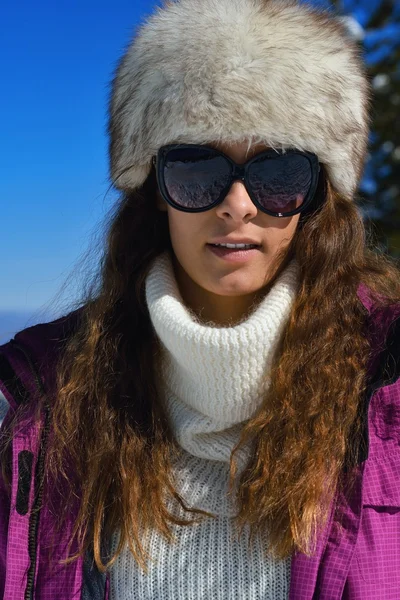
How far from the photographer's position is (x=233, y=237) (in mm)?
1485

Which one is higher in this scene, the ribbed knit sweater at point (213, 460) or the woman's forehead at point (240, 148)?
the woman's forehead at point (240, 148)

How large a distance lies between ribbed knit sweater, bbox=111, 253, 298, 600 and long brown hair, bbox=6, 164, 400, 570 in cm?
3

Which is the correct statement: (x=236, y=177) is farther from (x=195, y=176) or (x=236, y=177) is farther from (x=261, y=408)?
(x=261, y=408)

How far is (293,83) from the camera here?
147 centimetres

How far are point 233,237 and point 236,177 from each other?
0.43 feet

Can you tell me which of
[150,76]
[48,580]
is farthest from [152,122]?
[48,580]

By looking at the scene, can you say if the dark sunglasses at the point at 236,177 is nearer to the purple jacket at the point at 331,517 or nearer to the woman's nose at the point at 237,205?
the woman's nose at the point at 237,205

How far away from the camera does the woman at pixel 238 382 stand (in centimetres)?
143

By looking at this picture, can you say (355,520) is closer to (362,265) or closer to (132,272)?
(362,265)

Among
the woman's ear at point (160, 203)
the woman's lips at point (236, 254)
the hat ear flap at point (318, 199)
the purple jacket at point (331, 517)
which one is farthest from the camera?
the woman's ear at point (160, 203)

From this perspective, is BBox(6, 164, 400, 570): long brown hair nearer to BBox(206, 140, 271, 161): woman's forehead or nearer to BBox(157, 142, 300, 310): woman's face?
BBox(157, 142, 300, 310): woman's face

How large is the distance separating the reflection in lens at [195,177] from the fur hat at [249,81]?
1.6 inches

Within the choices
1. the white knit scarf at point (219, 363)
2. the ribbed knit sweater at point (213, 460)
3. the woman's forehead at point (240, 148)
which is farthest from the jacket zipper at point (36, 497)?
the woman's forehead at point (240, 148)

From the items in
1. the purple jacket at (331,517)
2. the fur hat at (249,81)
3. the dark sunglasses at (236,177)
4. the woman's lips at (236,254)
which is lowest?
the purple jacket at (331,517)
